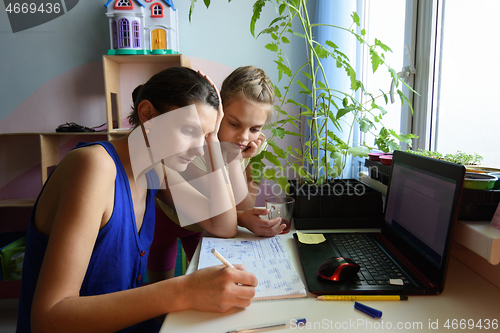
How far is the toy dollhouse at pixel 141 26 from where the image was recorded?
2180 mm

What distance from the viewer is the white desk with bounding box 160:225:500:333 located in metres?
0.57

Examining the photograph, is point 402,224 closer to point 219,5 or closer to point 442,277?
point 442,277

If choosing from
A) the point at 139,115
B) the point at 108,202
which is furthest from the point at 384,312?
the point at 139,115

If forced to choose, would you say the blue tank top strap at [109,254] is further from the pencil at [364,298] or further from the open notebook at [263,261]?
the pencil at [364,298]

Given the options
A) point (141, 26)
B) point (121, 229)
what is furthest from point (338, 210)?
point (141, 26)

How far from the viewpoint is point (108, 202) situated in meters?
0.77

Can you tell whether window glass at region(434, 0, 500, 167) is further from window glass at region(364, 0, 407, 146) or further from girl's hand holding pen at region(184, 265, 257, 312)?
girl's hand holding pen at region(184, 265, 257, 312)

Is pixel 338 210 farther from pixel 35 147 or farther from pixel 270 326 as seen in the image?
pixel 35 147

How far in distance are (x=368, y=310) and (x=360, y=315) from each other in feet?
0.06

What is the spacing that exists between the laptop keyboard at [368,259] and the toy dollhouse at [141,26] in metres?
1.85

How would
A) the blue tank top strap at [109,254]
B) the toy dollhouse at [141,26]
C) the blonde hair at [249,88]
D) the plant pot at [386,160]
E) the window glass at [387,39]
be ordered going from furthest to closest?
1. the toy dollhouse at [141,26]
2. the window glass at [387,39]
3. the blonde hair at [249,88]
4. the plant pot at [386,160]
5. the blue tank top strap at [109,254]

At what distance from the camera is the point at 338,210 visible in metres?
1.12

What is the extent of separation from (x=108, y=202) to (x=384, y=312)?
65 cm

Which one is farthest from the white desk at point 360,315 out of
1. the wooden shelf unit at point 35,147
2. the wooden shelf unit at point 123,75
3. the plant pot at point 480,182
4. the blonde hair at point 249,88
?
the wooden shelf unit at point 35,147
